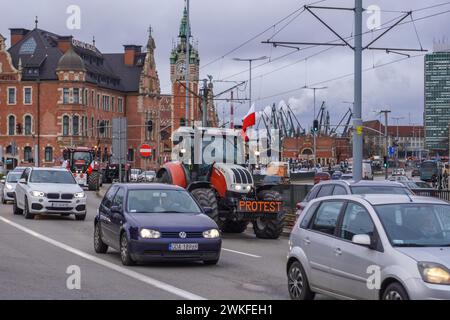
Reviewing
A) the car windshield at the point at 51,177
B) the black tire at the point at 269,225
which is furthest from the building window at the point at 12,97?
the black tire at the point at 269,225

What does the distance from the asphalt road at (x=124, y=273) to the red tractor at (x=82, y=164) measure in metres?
37.2

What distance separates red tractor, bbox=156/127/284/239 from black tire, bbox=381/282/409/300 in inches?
487

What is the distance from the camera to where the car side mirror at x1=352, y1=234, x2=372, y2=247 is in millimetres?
9422

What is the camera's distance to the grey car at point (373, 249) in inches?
343

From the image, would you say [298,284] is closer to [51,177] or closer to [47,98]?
[51,177]

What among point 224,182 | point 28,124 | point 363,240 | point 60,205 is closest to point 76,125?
point 28,124

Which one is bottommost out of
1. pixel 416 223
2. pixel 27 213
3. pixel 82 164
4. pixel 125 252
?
pixel 27 213

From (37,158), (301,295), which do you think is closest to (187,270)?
(301,295)

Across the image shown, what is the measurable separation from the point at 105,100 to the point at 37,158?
18431 millimetres

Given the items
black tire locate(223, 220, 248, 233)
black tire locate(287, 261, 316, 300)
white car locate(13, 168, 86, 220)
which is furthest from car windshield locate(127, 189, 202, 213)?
white car locate(13, 168, 86, 220)

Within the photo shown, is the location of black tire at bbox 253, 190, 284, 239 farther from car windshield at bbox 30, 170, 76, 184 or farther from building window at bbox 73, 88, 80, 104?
building window at bbox 73, 88, 80, 104

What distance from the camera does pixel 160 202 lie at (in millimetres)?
16031

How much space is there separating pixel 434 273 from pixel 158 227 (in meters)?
6.86
